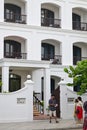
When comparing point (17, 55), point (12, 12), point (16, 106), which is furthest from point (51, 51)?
point (16, 106)

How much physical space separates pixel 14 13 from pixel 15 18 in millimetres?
681

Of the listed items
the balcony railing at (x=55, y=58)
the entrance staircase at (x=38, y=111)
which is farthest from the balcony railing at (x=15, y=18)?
the entrance staircase at (x=38, y=111)

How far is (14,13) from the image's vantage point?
3541cm

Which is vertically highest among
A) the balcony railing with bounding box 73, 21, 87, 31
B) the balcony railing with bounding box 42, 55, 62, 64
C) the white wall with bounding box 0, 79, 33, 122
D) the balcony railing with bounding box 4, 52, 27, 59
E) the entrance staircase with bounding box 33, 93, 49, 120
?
the balcony railing with bounding box 73, 21, 87, 31

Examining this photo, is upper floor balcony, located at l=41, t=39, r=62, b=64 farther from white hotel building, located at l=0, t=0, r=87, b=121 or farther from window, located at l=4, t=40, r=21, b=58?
window, located at l=4, t=40, r=21, b=58

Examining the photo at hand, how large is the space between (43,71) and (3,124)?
31.9 ft

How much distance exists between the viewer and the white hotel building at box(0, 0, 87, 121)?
110 feet

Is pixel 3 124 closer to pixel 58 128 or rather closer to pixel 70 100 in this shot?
pixel 58 128

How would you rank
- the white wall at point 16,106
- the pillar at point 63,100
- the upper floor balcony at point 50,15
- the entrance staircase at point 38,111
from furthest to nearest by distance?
1. the upper floor balcony at point 50,15
2. the pillar at point 63,100
3. the entrance staircase at point 38,111
4. the white wall at point 16,106

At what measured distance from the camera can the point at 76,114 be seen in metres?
23.7

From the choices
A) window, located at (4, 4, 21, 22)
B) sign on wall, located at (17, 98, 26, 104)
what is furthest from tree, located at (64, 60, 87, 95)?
window, located at (4, 4, 21, 22)

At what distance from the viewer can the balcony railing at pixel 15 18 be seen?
34456 millimetres

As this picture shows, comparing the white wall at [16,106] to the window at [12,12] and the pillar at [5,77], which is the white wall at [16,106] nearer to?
the pillar at [5,77]

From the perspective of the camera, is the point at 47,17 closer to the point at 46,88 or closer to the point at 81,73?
the point at 46,88
